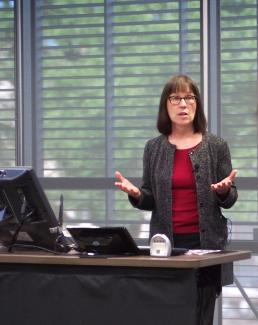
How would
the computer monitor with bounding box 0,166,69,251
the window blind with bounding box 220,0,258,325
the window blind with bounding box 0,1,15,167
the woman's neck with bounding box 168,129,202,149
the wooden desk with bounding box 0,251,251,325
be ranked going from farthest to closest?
the window blind with bounding box 0,1,15,167, the window blind with bounding box 220,0,258,325, the woman's neck with bounding box 168,129,202,149, the computer monitor with bounding box 0,166,69,251, the wooden desk with bounding box 0,251,251,325

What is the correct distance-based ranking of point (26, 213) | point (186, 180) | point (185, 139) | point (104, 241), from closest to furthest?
1. point (104, 241)
2. point (26, 213)
3. point (186, 180)
4. point (185, 139)

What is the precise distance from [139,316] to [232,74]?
256 cm

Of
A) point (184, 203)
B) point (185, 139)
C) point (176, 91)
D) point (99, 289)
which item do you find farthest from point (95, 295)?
point (176, 91)

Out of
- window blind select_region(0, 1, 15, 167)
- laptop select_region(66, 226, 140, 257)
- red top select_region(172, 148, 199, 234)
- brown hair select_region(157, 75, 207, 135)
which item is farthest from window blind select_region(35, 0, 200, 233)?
laptop select_region(66, 226, 140, 257)

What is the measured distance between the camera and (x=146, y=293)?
307 cm

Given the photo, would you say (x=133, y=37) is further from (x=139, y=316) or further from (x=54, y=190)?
(x=139, y=316)

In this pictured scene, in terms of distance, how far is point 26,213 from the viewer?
11.0 ft

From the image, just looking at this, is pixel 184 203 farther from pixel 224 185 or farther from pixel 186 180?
pixel 224 185

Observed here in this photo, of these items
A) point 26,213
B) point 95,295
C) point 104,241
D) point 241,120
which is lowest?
point 95,295

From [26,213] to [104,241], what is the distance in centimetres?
35

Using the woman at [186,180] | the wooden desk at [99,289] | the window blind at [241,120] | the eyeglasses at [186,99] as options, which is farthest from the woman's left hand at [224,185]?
the window blind at [241,120]

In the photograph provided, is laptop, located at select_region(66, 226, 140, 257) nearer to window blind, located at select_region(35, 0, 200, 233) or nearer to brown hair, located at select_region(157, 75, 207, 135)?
brown hair, located at select_region(157, 75, 207, 135)

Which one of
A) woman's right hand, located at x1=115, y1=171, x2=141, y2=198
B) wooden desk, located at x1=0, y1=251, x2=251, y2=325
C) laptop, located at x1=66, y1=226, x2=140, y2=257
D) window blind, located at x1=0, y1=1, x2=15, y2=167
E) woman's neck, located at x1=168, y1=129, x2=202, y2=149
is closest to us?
wooden desk, located at x1=0, y1=251, x2=251, y2=325

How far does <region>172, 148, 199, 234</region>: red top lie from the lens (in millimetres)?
3557
